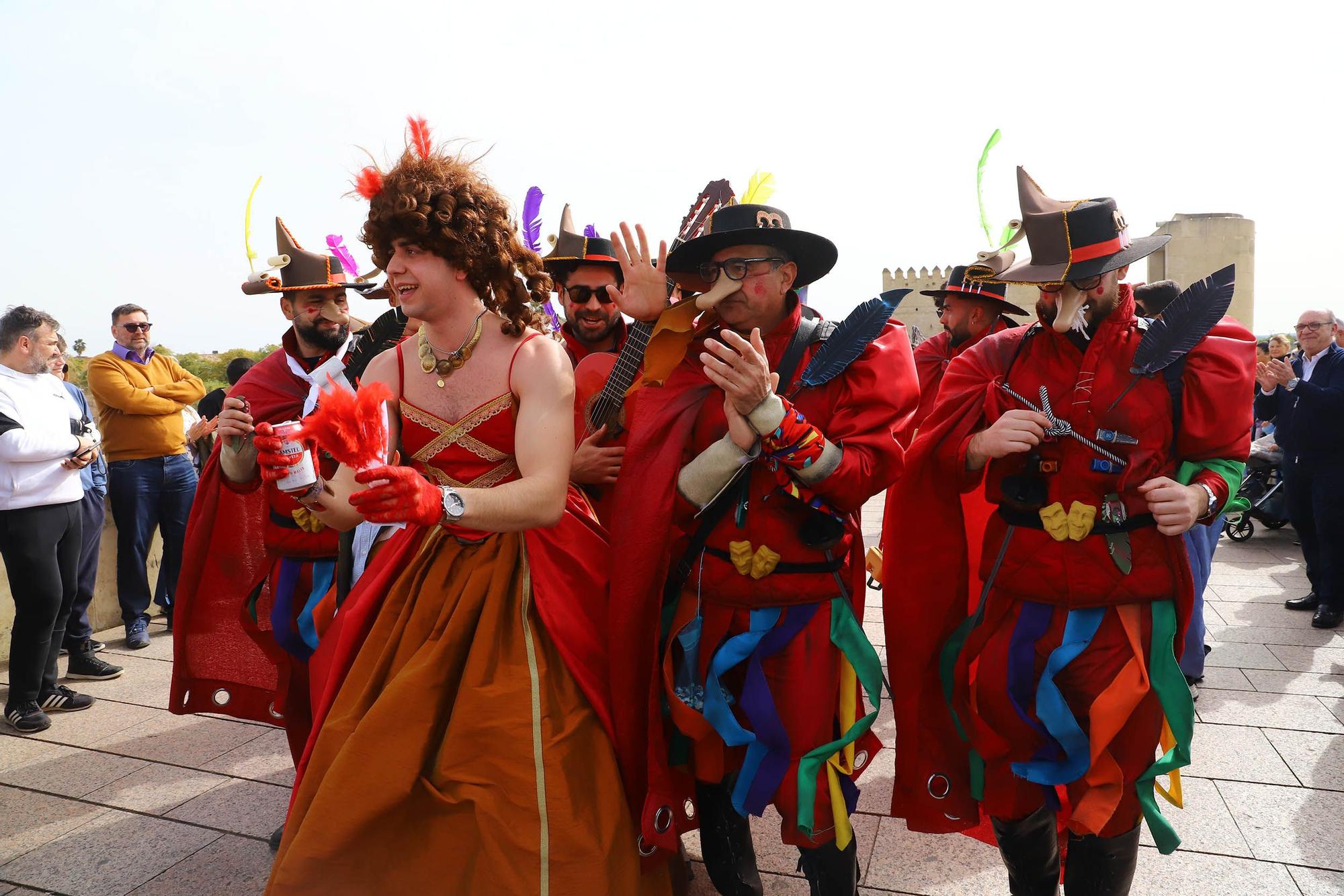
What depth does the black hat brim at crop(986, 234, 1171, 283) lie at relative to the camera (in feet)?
7.82

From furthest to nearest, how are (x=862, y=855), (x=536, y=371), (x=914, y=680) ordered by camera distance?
1. (x=862, y=855)
2. (x=914, y=680)
3. (x=536, y=371)

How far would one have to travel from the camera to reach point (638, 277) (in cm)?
272

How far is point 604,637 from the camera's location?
254cm

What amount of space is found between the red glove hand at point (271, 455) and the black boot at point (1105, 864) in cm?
226

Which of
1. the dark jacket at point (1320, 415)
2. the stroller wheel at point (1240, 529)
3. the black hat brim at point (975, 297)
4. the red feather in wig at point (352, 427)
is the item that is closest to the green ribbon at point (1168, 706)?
the red feather in wig at point (352, 427)

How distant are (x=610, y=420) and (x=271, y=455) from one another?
1.13 metres

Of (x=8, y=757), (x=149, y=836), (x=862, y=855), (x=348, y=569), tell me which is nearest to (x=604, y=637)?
(x=348, y=569)

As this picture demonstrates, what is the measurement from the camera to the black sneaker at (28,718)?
4590mm

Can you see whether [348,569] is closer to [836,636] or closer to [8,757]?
[836,636]

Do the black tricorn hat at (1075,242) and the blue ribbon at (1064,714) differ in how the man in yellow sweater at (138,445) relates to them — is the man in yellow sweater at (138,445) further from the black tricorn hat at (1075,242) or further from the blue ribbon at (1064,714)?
the blue ribbon at (1064,714)

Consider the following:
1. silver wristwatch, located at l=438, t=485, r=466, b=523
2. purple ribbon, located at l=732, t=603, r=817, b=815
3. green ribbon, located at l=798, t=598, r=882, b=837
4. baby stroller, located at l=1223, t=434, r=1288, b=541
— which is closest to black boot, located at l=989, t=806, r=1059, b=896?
green ribbon, located at l=798, t=598, r=882, b=837

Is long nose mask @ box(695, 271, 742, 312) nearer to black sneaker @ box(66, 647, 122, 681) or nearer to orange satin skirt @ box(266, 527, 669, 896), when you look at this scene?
orange satin skirt @ box(266, 527, 669, 896)

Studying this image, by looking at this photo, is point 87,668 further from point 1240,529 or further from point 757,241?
point 1240,529

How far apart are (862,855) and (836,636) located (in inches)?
46.1
